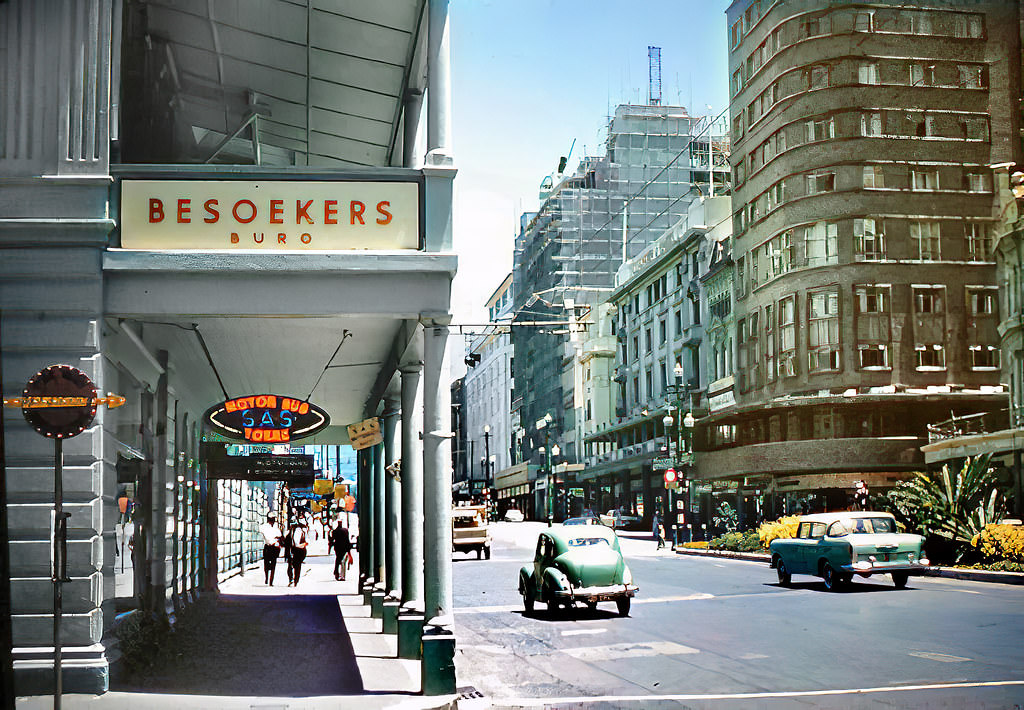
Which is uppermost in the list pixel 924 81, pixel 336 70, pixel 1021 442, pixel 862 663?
pixel 924 81

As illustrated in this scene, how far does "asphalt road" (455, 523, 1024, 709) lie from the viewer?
39.4 ft

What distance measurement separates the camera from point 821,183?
63344 mm

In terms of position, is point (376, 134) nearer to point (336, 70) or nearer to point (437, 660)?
point (336, 70)

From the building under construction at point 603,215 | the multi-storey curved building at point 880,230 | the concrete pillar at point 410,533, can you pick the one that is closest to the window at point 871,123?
the multi-storey curved building at point 880,230

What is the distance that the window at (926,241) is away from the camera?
62.7 metres

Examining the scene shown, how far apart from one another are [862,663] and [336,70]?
9416mm

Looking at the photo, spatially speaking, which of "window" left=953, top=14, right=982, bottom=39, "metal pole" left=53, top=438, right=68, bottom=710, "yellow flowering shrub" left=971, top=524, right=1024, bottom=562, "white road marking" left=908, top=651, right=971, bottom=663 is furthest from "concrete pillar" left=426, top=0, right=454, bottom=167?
"window" left=953, top=14, right=982, bottom=39

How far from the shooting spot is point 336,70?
14.4 metres

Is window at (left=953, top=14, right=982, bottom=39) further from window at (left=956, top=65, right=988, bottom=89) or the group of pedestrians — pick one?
the group of pedestrians

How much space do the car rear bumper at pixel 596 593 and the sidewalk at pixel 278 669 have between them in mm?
3293

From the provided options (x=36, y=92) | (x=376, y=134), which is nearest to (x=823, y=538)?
(x=376, y=134)

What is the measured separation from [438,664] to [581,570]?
956cm

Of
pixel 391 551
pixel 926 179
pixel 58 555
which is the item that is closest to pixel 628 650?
pixel 391 551

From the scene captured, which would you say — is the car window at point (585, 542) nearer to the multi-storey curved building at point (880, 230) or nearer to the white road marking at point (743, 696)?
the white road marking at point (743, 696)
